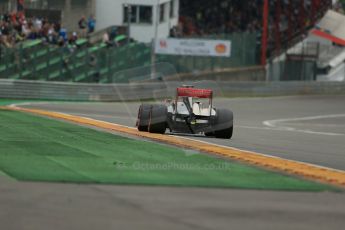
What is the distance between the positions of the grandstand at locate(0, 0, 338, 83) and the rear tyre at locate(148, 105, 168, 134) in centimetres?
415

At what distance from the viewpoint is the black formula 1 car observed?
1709cm

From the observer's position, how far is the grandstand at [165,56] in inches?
1411

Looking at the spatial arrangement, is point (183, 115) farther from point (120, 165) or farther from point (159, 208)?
point (159, 208)

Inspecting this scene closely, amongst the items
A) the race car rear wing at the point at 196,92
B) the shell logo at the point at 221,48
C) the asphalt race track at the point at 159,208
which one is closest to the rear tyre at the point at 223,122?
the race car rear wing at the point at 196,92

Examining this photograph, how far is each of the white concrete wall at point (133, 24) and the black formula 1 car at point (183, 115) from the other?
32.5 meters

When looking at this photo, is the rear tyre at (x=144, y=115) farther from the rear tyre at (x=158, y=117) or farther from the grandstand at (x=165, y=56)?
the grandstand at (x=165, y=56)

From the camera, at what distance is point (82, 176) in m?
9.66

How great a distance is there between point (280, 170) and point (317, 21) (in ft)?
157

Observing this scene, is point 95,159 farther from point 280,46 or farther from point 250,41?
point 280,46

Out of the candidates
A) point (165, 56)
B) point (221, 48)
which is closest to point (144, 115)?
point (165, 56)

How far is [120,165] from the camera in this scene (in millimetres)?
10820


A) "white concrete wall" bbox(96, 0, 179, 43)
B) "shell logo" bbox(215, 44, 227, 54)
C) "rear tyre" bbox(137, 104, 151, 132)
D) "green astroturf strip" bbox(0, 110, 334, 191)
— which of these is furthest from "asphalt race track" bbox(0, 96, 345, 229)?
"white concrete wall" bbox(96, 0, 179, 43)

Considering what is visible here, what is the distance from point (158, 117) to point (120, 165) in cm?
634

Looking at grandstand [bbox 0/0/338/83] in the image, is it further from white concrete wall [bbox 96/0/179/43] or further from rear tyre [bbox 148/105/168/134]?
rear tyre [bbox 148/105/168/134]
